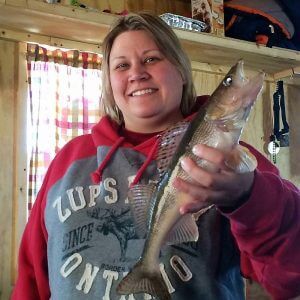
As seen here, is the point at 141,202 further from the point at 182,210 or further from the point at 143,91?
the point at 143,91

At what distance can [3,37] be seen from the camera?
1.85 metres

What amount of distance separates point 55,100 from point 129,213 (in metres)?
1.05

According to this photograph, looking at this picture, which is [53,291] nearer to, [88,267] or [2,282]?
[88,267]

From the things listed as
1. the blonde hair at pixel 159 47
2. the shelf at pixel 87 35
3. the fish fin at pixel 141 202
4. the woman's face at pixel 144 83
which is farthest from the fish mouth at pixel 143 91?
the shelf at pixel 87 35

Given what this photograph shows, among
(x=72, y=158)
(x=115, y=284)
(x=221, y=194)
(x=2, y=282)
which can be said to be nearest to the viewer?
(x=221, y=194)

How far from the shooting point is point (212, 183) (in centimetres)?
73

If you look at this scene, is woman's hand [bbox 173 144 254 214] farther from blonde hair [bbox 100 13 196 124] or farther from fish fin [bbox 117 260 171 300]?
blonde hair [bbox 100 13 196 124]

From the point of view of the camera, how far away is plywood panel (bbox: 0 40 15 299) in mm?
1807

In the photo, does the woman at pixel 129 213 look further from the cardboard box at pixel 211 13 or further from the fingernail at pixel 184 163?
the cardboard box at pixel 211 13

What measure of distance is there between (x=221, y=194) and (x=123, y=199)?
348 mm

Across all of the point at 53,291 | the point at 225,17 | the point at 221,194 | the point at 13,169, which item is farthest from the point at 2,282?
the point at 225,17

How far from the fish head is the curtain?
1.26 metres

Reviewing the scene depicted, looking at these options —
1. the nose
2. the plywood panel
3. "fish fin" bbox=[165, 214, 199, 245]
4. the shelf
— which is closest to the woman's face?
the nose

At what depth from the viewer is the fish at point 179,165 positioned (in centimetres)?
76
